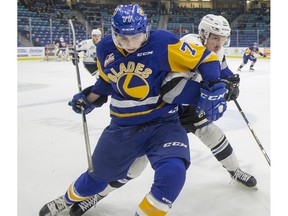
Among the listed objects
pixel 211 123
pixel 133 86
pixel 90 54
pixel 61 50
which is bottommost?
pixel 211 123

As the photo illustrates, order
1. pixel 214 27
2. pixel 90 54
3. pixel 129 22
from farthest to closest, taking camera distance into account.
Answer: pixel 90 54
pixel 214 27
pixel 129 22

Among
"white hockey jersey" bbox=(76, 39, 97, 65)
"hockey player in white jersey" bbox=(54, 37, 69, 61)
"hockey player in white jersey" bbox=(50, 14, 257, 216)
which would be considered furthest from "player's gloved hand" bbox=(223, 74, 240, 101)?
"hockey player in white jersey" bbox=(54, 37, 69, 61)

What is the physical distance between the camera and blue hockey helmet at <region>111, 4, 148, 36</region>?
143cm

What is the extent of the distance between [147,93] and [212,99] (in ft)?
0.94

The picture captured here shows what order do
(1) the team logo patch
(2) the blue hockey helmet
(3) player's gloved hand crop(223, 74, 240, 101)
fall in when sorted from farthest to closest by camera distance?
(3) player's gloved hand crop(223, 74, 240, 101), (1) the team logo patch, (2) the blue hockey helmet

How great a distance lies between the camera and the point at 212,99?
1.52 metres

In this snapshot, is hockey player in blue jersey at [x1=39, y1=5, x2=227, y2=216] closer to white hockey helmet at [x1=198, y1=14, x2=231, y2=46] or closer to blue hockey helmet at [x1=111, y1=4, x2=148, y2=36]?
blue hockey helmet at [x1=111, y1=4, x2=148, y2=36]

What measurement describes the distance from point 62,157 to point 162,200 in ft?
5.08

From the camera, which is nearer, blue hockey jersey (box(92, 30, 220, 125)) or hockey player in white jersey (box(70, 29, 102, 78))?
blue hockey jersey (box(92, 30, 220, 125))

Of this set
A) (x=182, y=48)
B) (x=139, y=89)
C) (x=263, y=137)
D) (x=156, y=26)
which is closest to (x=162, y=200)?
(x=139, y=89)

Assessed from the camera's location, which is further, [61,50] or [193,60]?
[61,50]

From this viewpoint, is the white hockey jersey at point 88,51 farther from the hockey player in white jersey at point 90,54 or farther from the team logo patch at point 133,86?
the team logo patch at point 133,86

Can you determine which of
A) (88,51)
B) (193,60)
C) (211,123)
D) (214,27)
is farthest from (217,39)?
(88,51)

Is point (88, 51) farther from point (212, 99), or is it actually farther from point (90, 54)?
point (212, 99)
